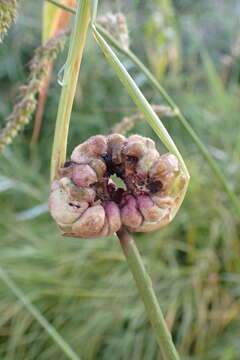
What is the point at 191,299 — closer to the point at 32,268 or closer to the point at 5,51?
the point at 32,268

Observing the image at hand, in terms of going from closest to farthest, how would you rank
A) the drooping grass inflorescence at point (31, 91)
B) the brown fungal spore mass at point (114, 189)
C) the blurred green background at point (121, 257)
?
the brown fungal spore mass at point (114, 189)
the drooping grass inflorescence at point (31, 91)
the blurred green background at point (121, 257)

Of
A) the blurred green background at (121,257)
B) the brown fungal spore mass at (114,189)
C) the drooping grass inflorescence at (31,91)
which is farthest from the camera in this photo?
the blurred green background at (121,257)

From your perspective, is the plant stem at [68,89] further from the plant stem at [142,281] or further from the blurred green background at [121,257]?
the blurred green background at [121,257]

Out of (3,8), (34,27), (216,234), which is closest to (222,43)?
(34,27)

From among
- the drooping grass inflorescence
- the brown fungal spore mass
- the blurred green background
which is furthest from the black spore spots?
the blurred green background

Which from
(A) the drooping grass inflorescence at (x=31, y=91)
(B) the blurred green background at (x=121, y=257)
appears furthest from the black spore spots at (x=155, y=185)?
(B) the blurred green background at (x=121, y=257)
